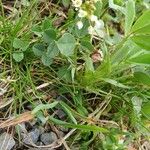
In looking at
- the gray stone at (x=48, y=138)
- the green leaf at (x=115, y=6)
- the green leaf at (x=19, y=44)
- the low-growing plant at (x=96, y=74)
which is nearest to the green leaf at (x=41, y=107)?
the low-growing plant at (x=96, y=74)

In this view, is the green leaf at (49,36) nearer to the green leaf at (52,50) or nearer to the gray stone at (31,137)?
the green leaf at (52,50)

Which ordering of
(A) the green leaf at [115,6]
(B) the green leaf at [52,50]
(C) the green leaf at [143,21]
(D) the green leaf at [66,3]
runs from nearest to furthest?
(C) the green leaf at [143,21] → (B) the green leaf at [52,50] → (A) the green leaf at [115,6] → (D) the green leaf at [66,3]

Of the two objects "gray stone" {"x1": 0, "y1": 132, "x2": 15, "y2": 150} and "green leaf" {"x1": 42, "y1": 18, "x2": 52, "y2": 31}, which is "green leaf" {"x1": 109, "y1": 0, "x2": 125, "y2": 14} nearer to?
"green leaf" {"x1": 42, "y1": 18, "x2": 52, "y2": 31}

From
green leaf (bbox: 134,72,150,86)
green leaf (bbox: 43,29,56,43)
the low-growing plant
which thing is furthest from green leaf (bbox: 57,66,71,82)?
green leaf (bbox: 134,72,150,86)

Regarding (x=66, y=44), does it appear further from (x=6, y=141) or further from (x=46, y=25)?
(x=6, y=141)

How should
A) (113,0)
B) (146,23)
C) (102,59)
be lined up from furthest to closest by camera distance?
(113,0)
(102,59)
(146,23)

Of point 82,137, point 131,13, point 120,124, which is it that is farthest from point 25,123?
point 131,13

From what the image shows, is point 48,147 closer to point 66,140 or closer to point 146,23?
point 66,140
